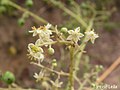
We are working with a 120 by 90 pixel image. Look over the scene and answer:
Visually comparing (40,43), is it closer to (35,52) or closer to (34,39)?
(35,52)

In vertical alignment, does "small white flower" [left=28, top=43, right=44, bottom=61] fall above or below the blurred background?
below

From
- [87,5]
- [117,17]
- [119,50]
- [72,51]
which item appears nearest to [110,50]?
[119,50]

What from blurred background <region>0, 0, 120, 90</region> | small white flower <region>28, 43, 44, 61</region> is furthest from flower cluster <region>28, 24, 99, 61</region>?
blurred background <region>0, 0, 120, 90</region>

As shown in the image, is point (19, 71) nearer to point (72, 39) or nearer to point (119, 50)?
point (119, 50)

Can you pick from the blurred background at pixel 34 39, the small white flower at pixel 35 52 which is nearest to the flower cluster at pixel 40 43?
the small white flower at pixel 35 52

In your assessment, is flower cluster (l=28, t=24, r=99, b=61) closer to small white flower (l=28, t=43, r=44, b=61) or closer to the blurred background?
small white flower (l=28, t=43, r=44, b=61)

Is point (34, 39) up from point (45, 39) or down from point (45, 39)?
up

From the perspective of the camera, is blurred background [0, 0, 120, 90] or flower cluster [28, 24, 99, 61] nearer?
flower cluster [28, 24, 99, 61]

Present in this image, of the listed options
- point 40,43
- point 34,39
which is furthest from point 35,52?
point 34,39

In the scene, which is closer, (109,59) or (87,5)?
(87,5)

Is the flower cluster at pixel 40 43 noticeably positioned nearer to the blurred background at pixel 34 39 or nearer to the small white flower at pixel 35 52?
the small white flower at pixel 35 52

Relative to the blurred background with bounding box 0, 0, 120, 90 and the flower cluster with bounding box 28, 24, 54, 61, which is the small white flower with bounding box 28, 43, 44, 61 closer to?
the flower cluster with bounding box 28, 24, 54, 61
